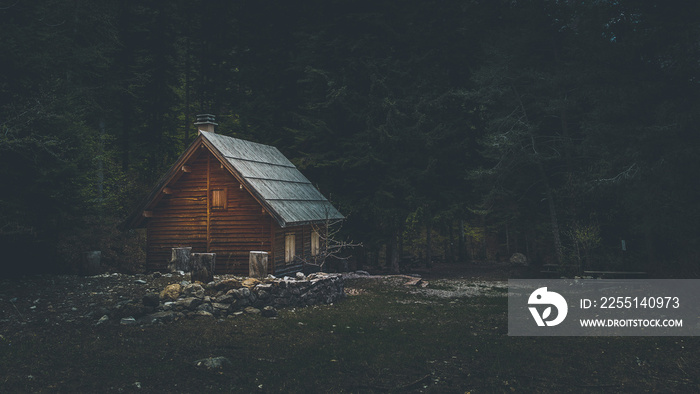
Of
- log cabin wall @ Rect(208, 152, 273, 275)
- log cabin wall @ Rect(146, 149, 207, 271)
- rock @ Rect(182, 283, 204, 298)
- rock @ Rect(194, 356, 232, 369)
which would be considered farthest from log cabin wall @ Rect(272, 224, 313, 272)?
rock @ Rect(194, 356, 232, 369)

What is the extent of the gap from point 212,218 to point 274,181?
3.41 m

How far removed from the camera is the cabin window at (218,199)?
20625 millimetres

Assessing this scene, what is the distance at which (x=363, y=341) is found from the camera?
11.5 meters

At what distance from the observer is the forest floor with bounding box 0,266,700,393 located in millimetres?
8273

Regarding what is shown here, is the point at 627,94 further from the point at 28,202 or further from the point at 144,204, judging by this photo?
the point at 28,202

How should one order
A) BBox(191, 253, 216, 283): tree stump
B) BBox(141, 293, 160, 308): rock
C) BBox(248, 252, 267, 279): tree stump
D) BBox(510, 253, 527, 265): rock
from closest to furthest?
1. BBox(141, 293, 160, 308): rock
2. BBox(191, 253, 216, 283): tree stump
3. BBox(248, 252, 267, 279): tree stump
4. BBox(510, 253, 527, 265): rock

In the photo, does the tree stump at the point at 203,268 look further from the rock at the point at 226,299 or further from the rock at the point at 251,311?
the rock at the point at 251,311

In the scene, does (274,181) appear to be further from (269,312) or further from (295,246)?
(269,312)

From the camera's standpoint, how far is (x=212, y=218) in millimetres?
20828

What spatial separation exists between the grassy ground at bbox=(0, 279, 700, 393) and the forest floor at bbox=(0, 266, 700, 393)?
2cm

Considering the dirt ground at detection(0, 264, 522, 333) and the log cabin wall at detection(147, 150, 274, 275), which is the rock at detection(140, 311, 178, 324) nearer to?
the dirt ground at detection(0, 264, 522, 333)

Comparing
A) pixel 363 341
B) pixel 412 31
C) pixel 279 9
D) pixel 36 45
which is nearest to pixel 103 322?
pixel 363 341

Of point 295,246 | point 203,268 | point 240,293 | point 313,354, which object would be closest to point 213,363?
point 313,354

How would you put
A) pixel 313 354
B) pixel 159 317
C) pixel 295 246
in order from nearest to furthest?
pixel 313 354, pixel 159 317, pixel 295 246
